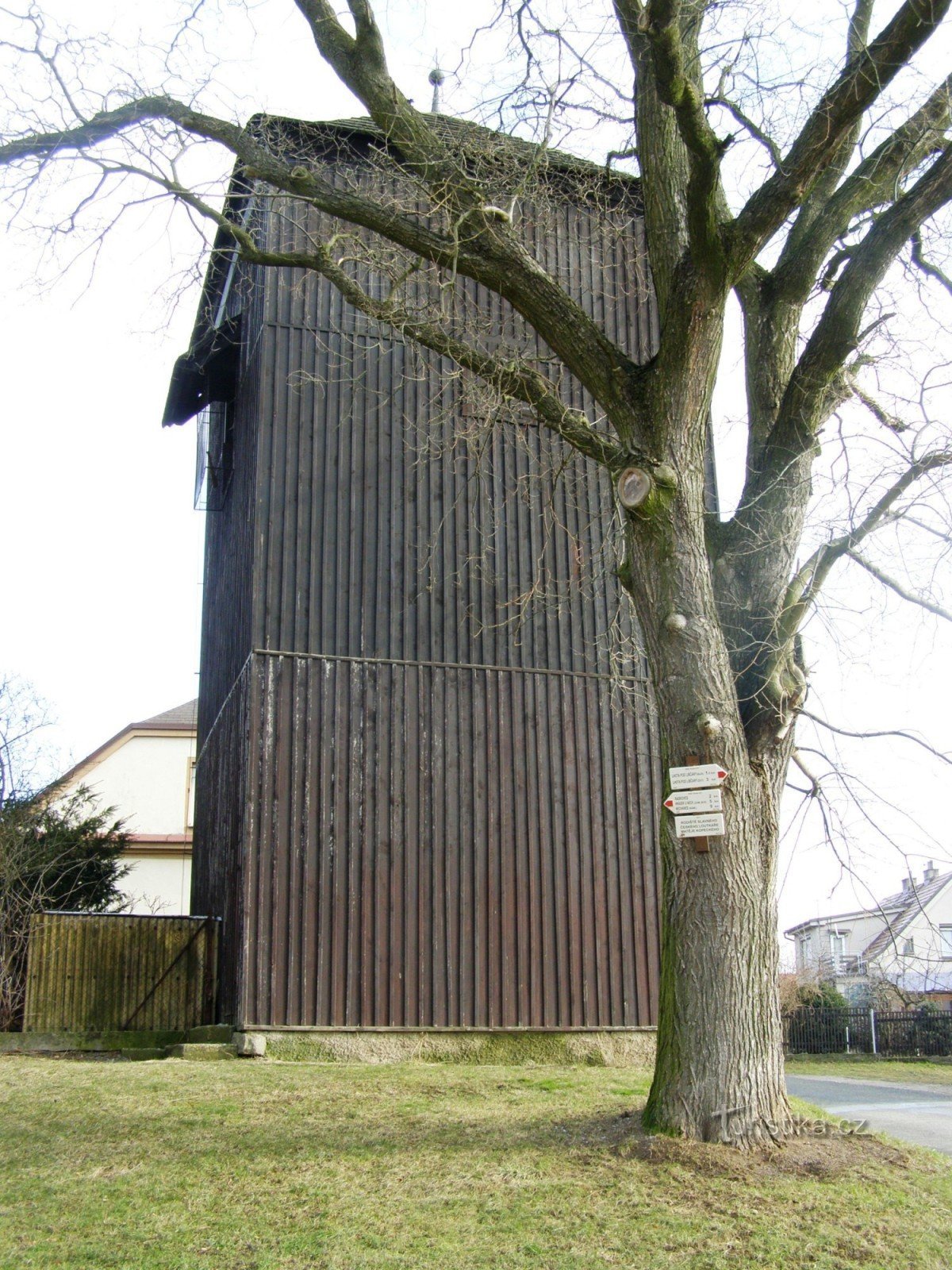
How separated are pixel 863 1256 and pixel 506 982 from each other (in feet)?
26.1

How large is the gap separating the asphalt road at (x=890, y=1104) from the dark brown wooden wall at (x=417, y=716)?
2.41 metres

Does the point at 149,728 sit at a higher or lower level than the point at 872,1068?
higher

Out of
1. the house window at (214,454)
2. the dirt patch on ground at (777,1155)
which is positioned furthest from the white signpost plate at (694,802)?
the house window at (214,454)

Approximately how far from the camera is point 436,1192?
260 inches

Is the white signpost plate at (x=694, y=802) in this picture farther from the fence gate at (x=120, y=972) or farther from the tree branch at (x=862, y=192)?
the fence gate at (x=120, y=972)

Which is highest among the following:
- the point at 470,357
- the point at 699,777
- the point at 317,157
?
the point at 317,157

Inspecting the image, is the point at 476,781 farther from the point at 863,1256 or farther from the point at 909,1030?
the point at 909,1030

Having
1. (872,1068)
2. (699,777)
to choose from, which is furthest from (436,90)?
(872,1068)

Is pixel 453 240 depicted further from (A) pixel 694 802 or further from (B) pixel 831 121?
(A) pixel 694 802

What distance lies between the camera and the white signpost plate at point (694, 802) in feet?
24.9

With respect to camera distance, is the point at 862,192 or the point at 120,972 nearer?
the point at 862,192

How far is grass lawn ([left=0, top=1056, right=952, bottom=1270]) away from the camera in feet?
18.9

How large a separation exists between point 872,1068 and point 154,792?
82.1 ft

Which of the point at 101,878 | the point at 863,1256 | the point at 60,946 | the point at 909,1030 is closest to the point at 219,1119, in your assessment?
the point at 863,1256
